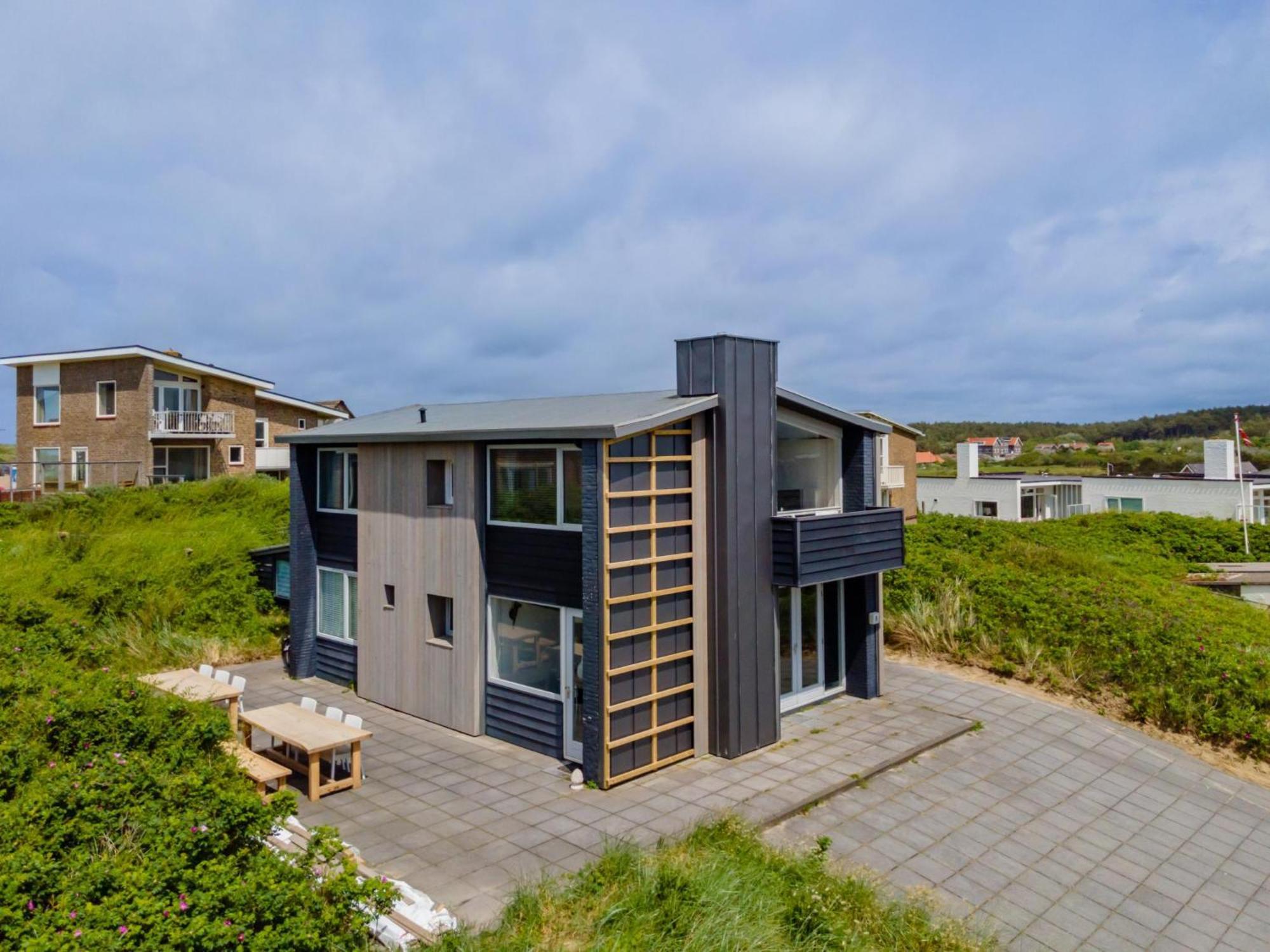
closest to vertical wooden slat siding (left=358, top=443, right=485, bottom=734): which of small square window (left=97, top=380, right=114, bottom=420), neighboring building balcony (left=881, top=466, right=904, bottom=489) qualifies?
small square window (left=97, top=380, right=114, bottom=420)

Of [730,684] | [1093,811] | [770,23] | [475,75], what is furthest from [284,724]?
[770,23]

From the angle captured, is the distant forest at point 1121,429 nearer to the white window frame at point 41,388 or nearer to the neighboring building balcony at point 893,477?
the neighboring building balcony at point 893,477

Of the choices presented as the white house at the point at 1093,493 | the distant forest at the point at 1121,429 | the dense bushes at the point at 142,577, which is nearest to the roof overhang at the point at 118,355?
the dense bushes at the point at 142,577

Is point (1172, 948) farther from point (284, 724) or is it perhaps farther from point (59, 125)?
point (59, 125)

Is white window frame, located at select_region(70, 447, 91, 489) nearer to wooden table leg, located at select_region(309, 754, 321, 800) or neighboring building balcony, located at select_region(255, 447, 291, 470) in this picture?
neighboring building balcony, located at select_region(255, 447, 291, 470)

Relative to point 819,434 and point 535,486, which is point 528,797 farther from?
point 819,434
